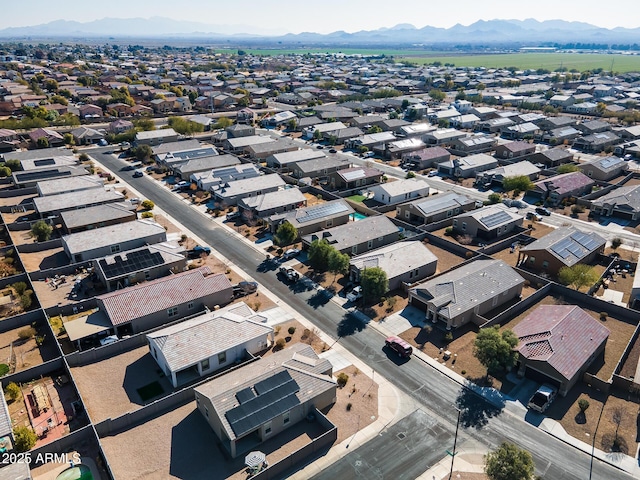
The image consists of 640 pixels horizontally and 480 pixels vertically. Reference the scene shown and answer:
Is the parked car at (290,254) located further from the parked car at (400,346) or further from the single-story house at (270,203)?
the parked car at (400,346)

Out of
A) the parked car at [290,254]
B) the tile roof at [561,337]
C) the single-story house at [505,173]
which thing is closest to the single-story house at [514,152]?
the single-story house at [505,173]

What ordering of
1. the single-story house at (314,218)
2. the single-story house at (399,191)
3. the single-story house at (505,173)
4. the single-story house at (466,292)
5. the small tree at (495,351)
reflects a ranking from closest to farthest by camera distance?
the small tree at (495,351)
the single-story house at (466,292)
the single-story house at (314,218)
the single-story house at (399,191)
the single-story house at (505,173)

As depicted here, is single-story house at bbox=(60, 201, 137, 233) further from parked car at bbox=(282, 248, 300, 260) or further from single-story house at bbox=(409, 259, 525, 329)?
single-story house at bbox=(409, 259, 525, 329)

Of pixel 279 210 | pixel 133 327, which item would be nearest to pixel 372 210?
pixel 279 210

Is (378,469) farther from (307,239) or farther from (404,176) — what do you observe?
(404,176)

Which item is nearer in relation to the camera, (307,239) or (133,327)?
(133,327)
